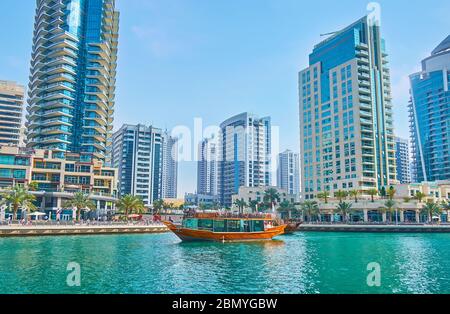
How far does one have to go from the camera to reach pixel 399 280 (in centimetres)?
2497

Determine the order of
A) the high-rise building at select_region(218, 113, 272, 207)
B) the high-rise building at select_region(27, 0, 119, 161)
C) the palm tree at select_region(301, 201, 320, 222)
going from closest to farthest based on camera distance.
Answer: the palm tree at select_region(301, 201, 320, 222), the high-rise building at select_region(27, 0, 119, 161), the high-rise building at select_region(218, 113, 272, 207)

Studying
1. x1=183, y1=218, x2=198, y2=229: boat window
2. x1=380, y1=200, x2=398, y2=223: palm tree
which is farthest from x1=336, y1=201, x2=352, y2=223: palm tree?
x1=183, y1=218, x2=198, y2=229: boat window

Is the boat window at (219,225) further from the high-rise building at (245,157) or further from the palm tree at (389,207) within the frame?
the high-rise building at (245,157)

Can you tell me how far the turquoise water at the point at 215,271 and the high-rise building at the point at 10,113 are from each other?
12799 centimetres

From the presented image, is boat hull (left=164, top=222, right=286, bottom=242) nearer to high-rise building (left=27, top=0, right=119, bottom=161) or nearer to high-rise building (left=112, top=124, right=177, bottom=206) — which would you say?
high-rise building (left=27, top=0, right=119, bottom=161)

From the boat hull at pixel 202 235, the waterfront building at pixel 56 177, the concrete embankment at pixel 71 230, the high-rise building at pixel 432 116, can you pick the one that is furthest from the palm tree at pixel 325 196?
the high-rise building at pixel 432 116

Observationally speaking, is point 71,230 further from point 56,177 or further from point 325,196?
point 325,196

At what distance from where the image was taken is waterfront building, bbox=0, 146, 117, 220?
86.8 metres

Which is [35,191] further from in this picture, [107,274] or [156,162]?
[156,162]

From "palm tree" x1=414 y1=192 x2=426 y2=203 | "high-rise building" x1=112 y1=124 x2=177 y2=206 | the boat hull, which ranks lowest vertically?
the boat hull

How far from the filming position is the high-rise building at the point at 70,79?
108 m

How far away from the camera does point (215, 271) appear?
27922 mm

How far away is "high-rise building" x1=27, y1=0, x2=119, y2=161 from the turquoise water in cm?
7393
